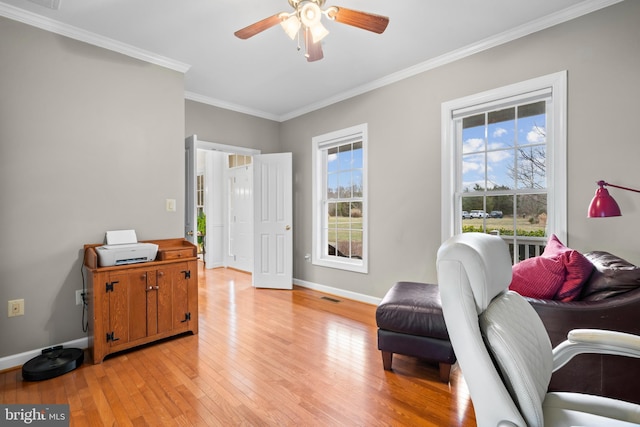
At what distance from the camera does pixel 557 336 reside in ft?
5.72

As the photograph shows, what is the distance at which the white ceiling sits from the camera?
8.00 ft

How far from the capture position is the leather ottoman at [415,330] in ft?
6.96

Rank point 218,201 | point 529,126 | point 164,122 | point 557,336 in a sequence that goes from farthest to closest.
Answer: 1. point 218,201
2. point 164,122
3. point 529,126
4. point 557,336

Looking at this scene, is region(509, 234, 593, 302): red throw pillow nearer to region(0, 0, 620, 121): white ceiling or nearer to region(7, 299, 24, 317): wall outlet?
region(0, 0, 620, 121): white ceiling

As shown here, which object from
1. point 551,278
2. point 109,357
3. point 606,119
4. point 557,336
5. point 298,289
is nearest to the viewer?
point 557,336

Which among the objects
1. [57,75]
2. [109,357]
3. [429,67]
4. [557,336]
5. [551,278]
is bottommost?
[109,357]

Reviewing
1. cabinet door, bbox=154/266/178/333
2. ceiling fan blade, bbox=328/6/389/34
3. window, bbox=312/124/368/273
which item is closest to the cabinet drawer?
cabinet door, bbox=154/266/178/333

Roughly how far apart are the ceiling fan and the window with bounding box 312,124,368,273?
78.7 inches

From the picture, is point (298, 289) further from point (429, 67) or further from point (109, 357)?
point (429, 67)

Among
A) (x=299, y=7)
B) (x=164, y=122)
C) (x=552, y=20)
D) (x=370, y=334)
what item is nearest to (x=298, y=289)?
(x=370, y=334)

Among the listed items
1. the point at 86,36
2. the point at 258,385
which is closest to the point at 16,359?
the point at 258,385

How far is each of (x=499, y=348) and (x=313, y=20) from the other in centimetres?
208

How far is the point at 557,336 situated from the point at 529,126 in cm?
196

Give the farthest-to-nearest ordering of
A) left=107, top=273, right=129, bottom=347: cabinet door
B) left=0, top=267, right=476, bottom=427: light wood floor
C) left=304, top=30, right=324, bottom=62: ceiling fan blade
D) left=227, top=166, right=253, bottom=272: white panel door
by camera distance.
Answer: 1. left=227, top=166, right=253, bottom=272: white panel door
2. left=107, top=273, right=129, bottom=347: cabinet door
3. left=304, top=30, right=324, bottom=62: ceiling fan blade
4. left=0, top=267, right=476, bottom=427: light wood floor
